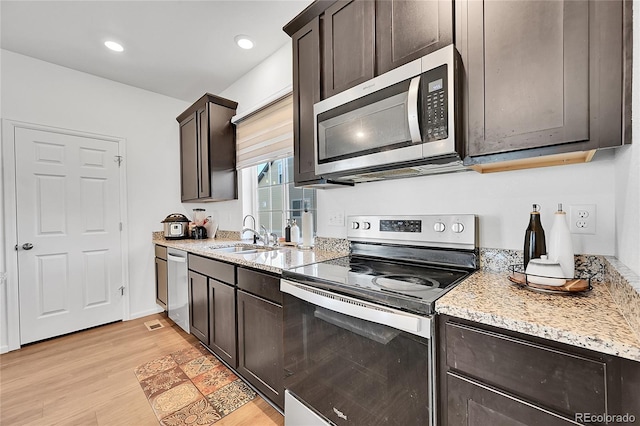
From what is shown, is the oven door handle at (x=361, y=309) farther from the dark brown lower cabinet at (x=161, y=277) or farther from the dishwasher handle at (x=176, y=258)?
the dark brown lower cabinet at (x=161, y=277)

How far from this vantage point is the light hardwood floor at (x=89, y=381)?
1594mm

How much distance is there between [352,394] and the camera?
3.64 feet

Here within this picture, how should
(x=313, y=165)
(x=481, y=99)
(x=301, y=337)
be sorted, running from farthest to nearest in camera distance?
(x=313, y=165)
(x=301, y=337)
(x=481, y=99)

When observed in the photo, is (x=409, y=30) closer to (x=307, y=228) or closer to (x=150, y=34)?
(x=307, y=228)

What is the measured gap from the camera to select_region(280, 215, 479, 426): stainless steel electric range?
2.99 feet

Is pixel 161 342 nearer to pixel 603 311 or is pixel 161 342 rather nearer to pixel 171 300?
pixel 171 300

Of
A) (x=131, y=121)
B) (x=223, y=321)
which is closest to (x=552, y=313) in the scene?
(x=223, y=321)

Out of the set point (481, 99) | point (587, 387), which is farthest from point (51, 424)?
point (481, 99)

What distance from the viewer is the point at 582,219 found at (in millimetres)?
1106

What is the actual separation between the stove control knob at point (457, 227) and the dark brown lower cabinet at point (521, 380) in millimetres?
611

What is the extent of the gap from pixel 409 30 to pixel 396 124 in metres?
0.45

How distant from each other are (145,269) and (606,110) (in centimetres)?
405

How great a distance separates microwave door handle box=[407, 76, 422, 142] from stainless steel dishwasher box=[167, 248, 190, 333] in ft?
7.39

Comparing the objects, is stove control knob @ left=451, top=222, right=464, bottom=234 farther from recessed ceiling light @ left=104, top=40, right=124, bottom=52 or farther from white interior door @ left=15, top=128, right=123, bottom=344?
white interior door @ left=15, top=128, right=123, bottom=344
